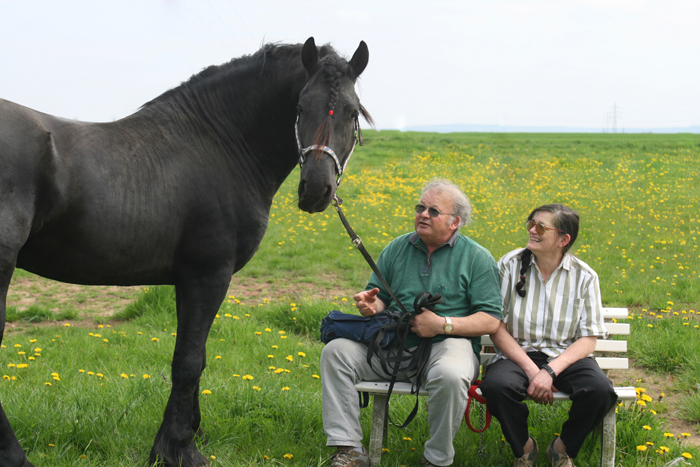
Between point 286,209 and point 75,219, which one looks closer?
point 75,219

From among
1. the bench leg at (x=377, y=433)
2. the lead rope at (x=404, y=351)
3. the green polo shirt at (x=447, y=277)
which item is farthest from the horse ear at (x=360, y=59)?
the bench leg at (x=377, y=433)

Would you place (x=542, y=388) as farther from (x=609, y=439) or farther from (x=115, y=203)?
(x=115, y=203)

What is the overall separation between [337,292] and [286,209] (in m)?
5.81

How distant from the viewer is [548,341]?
10.7 feet

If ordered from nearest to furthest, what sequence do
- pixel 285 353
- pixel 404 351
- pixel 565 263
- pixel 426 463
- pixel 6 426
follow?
pixel 6 426 < pixel 426 463 < pixel 404 351 < pixel 565 263 < pixel 285 353

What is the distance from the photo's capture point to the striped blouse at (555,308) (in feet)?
10.5

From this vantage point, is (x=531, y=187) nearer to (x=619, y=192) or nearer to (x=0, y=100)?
(x=619, y=192)

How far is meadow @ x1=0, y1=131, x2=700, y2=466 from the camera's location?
319cm

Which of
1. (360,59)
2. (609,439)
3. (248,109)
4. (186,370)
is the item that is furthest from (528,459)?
(248,109)

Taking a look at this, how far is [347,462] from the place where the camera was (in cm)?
296

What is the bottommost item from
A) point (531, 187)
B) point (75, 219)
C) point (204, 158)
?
point (75, 219)

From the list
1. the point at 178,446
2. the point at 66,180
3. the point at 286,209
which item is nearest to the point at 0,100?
the point at 66,180

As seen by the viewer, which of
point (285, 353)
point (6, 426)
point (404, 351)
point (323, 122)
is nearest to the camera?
point (6, 426)

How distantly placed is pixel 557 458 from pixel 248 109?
8.57 feet
